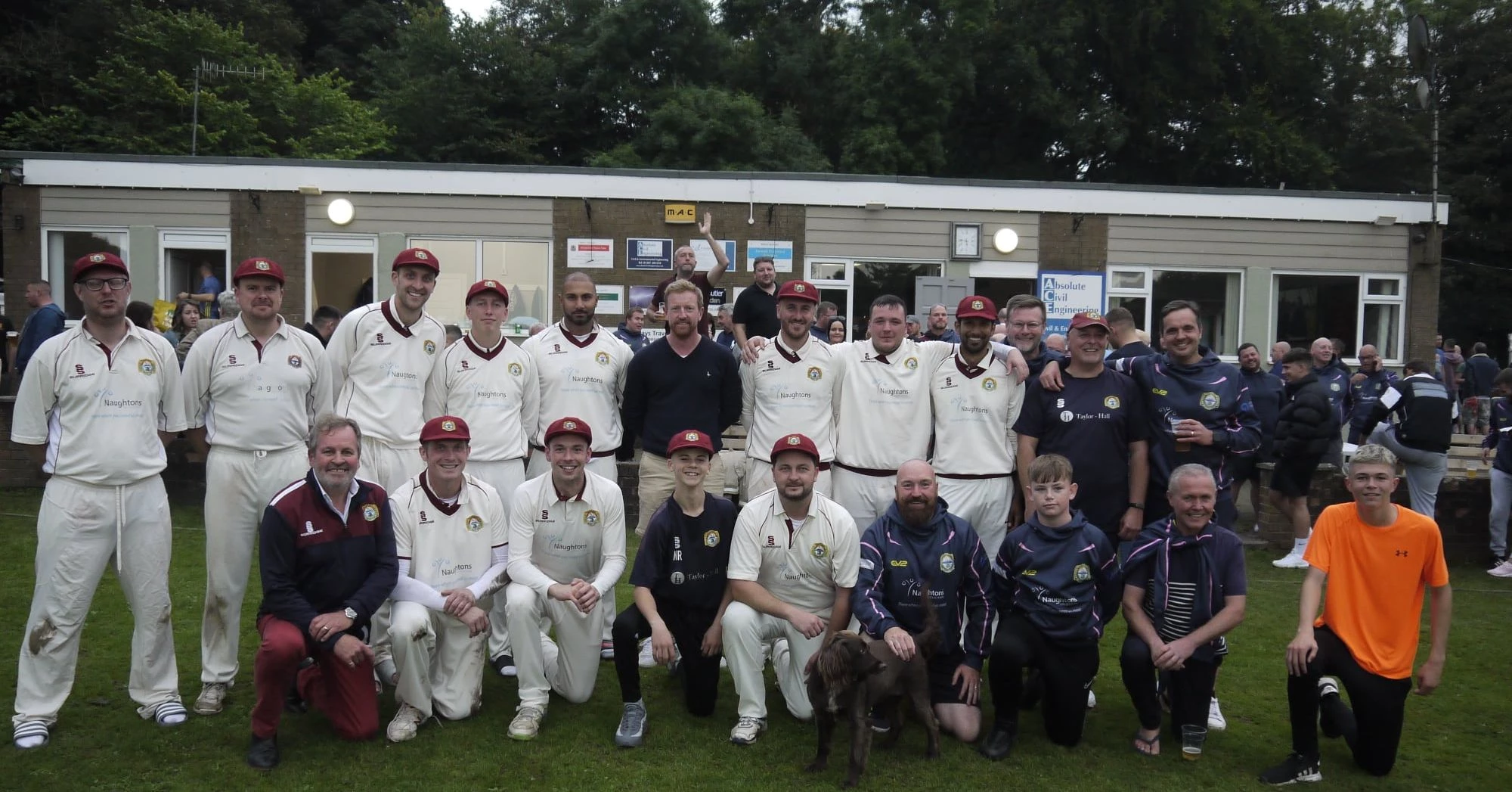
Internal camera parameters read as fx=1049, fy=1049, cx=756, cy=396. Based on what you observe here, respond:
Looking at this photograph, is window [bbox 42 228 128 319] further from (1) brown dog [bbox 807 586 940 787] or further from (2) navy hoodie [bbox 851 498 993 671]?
(1) brown dog [bbox 807 586 940 787]

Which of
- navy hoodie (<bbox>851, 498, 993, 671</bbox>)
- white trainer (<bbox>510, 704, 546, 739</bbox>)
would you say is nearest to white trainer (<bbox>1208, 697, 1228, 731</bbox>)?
navy hoodie (<bbox>851, 498, 993, 671</bbox>)

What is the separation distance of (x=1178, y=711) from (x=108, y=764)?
184 inches

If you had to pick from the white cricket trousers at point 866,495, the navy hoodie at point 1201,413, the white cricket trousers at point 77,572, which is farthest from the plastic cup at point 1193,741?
the white cricket trousers at point 77,572

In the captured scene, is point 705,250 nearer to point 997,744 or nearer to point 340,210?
point 340,210

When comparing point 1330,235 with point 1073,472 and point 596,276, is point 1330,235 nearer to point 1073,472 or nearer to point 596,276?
point 596,276

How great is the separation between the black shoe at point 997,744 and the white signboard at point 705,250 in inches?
423

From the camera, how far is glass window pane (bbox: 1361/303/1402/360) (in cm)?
1647

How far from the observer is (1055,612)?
480 centimetres

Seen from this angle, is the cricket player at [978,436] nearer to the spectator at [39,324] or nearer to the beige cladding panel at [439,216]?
the spectator at [39,324]

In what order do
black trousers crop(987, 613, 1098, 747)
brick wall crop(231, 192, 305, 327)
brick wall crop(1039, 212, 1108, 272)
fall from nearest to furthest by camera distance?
black trousers crop(987, 613, 1098, 747), brick wall crop(231, 192, 305, 327), brick wall crop(1039, 212, 1108, 272)

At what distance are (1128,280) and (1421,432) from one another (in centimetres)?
734

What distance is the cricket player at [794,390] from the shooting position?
5930 mm

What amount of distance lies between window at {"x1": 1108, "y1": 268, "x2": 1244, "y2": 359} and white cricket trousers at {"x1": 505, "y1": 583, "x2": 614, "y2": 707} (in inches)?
499

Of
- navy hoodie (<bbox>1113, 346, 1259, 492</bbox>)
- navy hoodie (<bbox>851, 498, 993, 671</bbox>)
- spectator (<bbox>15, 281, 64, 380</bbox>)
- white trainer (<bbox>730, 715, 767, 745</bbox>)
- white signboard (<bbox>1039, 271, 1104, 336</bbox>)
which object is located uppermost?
white signboard (<bbox>1039, 271, 1104, 336</bbox>)
